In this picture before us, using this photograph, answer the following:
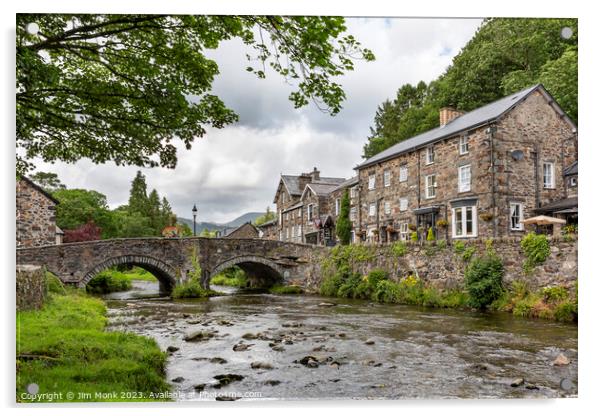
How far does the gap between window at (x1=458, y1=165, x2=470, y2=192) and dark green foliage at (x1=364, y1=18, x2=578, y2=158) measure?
2.47 m

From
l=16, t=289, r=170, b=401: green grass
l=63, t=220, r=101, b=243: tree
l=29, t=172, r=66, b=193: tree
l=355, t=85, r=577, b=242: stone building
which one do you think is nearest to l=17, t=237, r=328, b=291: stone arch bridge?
l=63, t=220, r=101, b=243: tree

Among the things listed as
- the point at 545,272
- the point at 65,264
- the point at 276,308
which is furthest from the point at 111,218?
the point at 545,272

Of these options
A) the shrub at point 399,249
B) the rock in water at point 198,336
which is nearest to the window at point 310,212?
the shrub at point 399,249

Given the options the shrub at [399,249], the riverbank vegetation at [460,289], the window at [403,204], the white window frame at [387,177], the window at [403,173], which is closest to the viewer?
the riverbank vegetation at [460,289]

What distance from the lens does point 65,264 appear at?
17578 mm

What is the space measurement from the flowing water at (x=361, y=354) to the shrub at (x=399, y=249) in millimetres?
Result: 4045

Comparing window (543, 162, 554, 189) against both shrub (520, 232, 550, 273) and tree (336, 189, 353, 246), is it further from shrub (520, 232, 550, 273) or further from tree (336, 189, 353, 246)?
tree (336, 189, 353, 246)

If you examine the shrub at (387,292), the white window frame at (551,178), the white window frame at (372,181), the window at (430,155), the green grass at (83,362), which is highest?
the window at (430,155)

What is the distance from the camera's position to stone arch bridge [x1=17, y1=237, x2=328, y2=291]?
17703 millimetres

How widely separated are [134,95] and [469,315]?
33.1 ft

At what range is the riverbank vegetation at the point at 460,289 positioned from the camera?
38.4 feet

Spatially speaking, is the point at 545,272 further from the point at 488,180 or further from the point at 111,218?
the point at 111,218

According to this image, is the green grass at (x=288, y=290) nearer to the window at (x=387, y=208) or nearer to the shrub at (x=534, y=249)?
the window at (x=387, y=208)

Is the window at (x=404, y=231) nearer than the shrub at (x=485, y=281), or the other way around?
the shrub at (x=485, y=281)
